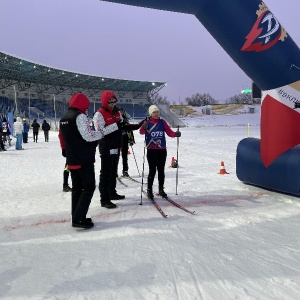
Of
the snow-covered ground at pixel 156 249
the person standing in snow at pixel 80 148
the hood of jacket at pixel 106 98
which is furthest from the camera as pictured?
the hood of jacket at pixel 106 98

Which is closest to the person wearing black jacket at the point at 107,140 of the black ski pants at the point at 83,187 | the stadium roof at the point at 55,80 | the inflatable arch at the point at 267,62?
the black ski pants at the point at 83,187

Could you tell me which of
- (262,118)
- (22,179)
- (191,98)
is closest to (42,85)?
(22,179)

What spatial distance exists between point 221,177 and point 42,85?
176 feet

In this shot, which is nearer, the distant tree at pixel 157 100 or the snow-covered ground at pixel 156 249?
the snow-covered ground at pixel 156 249

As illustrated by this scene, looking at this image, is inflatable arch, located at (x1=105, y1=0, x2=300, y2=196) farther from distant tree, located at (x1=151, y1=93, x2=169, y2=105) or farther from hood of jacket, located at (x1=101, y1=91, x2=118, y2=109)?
distant tree, located at (x1=151, y1=93, x2=169, y2=105)

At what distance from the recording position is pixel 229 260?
3.04 m

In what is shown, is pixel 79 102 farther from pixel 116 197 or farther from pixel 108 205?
pixel 116 197

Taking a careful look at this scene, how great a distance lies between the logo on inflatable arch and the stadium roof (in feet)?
142

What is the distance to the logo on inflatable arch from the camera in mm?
5008

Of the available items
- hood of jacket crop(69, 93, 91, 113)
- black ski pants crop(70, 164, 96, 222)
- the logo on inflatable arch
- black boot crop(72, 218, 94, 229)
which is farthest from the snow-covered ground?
the logo on inflatable arch

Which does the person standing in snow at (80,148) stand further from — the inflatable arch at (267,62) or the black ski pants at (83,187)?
the inflatable arch at (267,62)

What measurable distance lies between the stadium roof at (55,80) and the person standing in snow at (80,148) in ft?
143

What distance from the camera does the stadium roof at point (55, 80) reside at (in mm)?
46594

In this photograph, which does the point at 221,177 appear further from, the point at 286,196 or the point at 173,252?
the point at 173,252
